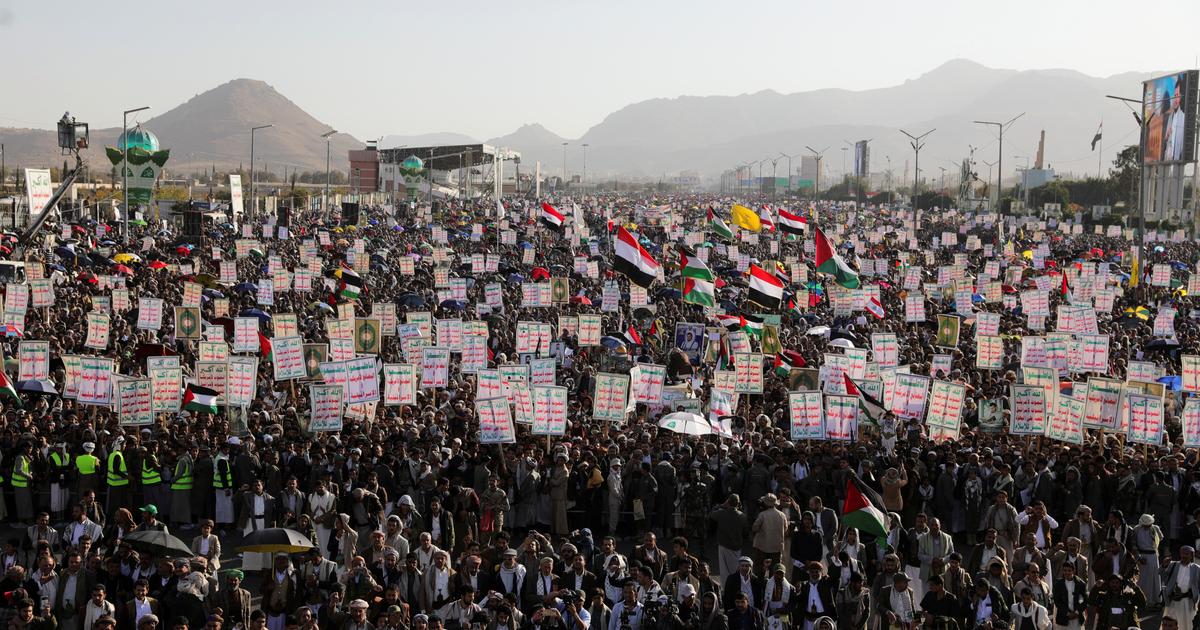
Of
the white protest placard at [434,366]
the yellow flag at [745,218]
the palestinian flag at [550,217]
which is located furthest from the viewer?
the yellow flag at [745,218]

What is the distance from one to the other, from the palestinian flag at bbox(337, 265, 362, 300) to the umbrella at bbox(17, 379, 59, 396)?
1243cm

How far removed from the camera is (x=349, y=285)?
103 feet

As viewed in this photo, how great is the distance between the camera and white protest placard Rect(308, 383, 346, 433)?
52.2 feet

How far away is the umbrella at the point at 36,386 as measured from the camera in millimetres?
18062

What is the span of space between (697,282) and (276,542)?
1743cm

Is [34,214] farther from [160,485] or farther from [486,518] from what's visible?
[486,518]

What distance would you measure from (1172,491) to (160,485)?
415 inches

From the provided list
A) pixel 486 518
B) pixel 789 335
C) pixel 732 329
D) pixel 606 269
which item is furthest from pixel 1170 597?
pixel 606 269

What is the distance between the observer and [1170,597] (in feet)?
36.5

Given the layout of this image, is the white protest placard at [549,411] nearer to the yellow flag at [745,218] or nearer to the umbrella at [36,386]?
the umbrella at [36,386]

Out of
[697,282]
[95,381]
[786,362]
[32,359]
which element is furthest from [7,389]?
[697,282]

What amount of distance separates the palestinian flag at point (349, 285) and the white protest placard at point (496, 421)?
1594 cm

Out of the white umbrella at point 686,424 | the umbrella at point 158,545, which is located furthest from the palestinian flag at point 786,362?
the umbrella at point 158,545

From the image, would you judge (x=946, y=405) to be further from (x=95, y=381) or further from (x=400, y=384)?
(x=95, y=381)
